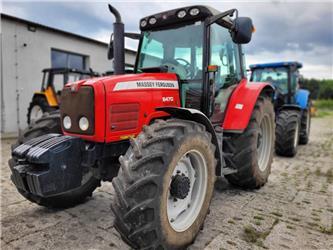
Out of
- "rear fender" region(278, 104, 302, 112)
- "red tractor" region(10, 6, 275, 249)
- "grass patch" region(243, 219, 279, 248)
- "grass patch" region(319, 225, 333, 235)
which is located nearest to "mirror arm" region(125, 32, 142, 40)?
"red tractor" region(10, 6, 275, 249)

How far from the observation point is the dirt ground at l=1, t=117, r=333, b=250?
7.75 ft

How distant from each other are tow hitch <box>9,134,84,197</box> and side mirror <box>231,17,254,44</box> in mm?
1886

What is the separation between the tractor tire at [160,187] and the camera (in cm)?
182

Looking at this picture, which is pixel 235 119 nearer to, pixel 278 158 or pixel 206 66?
pixel 206 66

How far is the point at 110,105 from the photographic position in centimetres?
233

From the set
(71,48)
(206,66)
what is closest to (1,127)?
(71,48)

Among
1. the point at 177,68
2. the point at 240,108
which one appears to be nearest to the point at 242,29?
the point at 177,68

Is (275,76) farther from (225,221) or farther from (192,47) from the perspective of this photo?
(225,221)

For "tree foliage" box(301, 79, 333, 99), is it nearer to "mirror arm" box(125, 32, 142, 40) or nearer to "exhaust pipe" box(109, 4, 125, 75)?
"mirror arm" box(125, 32, 142, 40)

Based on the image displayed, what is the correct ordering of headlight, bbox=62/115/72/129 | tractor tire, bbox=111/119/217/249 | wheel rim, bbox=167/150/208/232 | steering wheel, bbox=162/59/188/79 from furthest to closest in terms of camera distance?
steering wheel, bbox=162/59/188/79
headlight, bbox=62/115/72/129
wheel rim, bbox=167/150/208/232
tractor tire, bbox=111/119/217/249

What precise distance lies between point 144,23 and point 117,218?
2366 millimetres

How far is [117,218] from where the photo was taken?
1.83 meters

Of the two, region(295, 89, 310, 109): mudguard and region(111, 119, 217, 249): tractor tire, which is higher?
region(295, 89, 310, 109): mudguard

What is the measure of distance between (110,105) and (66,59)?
10236 millimetres
